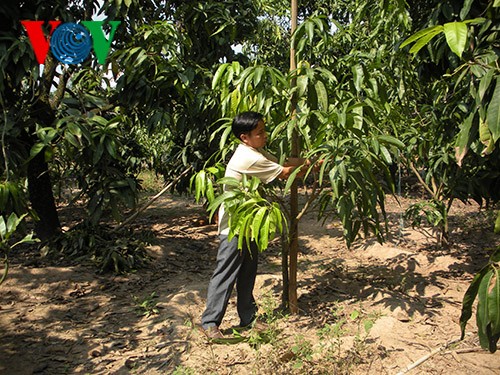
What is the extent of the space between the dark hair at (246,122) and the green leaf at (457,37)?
4.46 ft

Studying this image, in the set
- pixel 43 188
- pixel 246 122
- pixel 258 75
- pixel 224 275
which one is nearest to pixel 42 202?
pixel 43 188

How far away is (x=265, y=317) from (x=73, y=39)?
9.20 ft

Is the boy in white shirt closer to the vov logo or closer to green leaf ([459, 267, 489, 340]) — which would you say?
green leaf ([459, 267, 489, 340])

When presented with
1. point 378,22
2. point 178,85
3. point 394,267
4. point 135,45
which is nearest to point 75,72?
point 135,45

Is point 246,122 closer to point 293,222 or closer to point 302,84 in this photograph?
point 302,84

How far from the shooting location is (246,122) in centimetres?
255

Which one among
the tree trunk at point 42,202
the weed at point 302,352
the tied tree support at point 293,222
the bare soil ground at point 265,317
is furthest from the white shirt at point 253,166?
the tree trunk at point 42,202

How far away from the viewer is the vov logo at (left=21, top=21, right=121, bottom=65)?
3.44 metres

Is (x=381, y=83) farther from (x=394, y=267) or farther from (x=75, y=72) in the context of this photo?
(x=75, y=72)

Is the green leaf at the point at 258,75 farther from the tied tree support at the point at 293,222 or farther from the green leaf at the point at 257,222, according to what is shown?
the green leaf at the point at 257,222

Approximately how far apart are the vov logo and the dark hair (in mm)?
1691

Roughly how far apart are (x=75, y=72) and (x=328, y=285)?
3122 mm

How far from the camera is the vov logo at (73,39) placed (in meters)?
3.44

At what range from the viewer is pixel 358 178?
233cm
